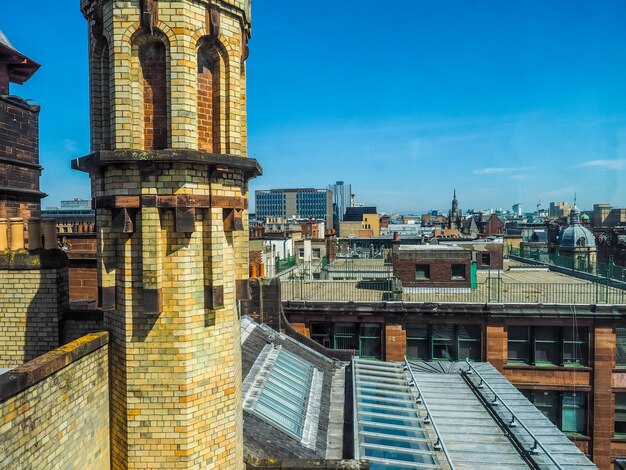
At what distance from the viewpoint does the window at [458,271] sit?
29931mm

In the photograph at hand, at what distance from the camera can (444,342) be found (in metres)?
Answer: 25.5

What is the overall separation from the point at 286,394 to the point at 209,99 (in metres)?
8.95

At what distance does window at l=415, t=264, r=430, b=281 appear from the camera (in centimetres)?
3020

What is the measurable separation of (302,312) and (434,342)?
23.7ft

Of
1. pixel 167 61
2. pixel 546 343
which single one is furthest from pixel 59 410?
pixel 546 343

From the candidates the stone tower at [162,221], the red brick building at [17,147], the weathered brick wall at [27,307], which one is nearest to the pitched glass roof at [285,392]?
the stone tower at [162,221]

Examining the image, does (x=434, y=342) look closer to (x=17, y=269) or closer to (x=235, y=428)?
(x=235, y=428)

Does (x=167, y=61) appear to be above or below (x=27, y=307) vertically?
above

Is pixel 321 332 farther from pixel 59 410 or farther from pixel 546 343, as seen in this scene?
pixel 59 410

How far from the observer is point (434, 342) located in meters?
25.5

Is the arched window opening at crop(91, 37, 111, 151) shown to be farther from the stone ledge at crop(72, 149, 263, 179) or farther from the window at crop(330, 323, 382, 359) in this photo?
the window at crop(330, 323, 382, 359)

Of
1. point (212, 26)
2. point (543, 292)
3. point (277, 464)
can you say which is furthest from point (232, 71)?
point (543, 292)

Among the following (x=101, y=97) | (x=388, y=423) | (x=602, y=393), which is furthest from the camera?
(x=602, y=393)

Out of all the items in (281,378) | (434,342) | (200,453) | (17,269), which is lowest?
(434,342)
